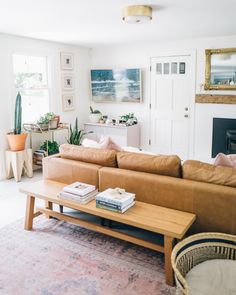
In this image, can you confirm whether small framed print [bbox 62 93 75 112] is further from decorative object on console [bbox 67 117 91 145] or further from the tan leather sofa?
the tan leather sofa

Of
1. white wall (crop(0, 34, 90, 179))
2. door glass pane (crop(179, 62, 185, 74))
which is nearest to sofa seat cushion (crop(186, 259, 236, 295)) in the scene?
white wall (crop(0, 34, 90, 179))

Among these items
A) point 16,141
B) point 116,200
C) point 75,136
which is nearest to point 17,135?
point 16,141

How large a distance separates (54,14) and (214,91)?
3.02 meters

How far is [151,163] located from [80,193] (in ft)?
2.20

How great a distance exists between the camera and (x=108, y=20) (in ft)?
12.1

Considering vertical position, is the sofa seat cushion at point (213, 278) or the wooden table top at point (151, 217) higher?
the wooden table top at point (151, 217)

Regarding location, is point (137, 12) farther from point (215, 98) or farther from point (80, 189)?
point (215, 98)

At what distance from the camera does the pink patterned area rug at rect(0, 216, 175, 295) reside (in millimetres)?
2191

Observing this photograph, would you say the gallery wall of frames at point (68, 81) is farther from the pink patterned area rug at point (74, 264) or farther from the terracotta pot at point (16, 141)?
the pink patterned area rug at point (74, 264)

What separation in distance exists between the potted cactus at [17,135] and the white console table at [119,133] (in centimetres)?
175

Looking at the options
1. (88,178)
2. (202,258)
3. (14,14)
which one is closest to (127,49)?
(14,14)

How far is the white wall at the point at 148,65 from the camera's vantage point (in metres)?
5.17

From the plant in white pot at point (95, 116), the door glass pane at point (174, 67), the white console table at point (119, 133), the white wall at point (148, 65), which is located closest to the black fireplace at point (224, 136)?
the white wall at point (148, 65)

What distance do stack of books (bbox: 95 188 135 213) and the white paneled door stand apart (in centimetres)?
333
